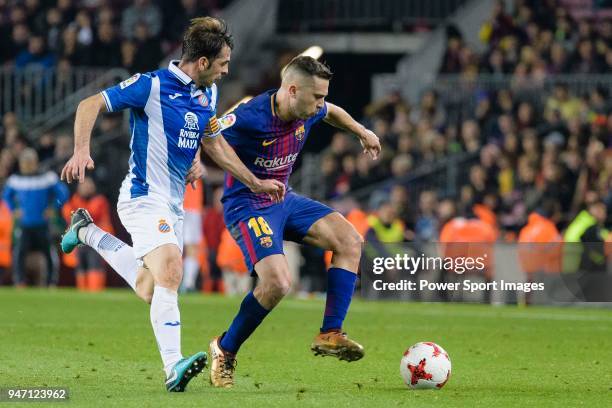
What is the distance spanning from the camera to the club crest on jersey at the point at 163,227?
27.6 ft

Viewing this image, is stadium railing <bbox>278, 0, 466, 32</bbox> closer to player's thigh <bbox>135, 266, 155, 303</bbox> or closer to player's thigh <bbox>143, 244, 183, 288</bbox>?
player's thigh <bbox>135, 266, 155, 303</bbox>

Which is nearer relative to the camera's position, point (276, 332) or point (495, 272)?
point (276, 332)

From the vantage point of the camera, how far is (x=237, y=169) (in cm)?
875

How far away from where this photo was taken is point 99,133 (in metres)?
Answer: 24.9

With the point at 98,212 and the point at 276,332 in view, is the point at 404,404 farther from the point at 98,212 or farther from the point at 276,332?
the point at 98,212

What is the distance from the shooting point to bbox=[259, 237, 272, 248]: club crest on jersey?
8.94 meters

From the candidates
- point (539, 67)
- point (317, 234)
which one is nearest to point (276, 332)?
point (317, 234)

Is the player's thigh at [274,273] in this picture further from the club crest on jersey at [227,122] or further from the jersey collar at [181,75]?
the jersey collar at [181,75]

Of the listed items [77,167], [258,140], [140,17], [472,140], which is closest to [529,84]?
[472,140]

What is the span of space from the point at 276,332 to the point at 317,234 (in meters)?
4.78

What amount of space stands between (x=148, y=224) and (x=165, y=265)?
306 millimetres

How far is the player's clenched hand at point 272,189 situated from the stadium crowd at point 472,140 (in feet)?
33.6

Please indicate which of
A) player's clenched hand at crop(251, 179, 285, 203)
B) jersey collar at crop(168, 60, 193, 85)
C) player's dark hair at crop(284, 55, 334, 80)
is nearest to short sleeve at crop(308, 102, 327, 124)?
player's dark hair at crop(284, 55, 334, 80)

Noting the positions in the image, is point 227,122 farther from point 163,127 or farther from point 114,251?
point 114,251
